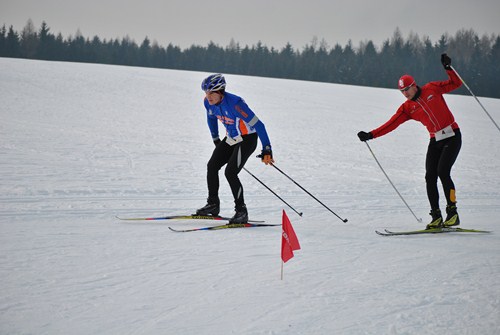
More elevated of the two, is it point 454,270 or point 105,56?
point 105,56

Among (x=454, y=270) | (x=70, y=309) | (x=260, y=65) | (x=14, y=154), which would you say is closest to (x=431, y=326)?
(x=454, y=270)

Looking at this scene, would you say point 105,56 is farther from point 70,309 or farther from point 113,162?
point 70,309

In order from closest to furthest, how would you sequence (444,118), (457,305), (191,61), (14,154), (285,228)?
(457,305) → (285,228) → (444,118) → (14,154) → (191,61)

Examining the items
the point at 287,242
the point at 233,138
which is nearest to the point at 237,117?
the point at 233,138

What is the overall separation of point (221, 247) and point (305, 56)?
7406 cm

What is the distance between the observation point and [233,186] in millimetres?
5355

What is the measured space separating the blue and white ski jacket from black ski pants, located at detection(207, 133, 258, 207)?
12cm

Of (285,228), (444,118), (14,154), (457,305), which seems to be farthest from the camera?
(14,154)

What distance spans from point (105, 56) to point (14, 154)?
68.0m

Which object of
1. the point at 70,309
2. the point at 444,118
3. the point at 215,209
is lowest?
the point at 70,309

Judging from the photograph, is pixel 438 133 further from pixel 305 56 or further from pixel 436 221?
pixel 305 56

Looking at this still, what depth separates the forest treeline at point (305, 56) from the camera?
66.2 metres

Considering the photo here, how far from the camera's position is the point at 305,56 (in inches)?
2972

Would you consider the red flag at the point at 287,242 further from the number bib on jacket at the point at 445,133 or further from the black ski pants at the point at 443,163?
the number bib on jacket at the point at 445,133
